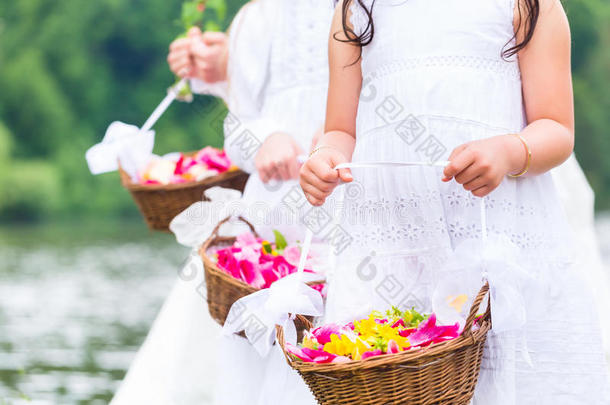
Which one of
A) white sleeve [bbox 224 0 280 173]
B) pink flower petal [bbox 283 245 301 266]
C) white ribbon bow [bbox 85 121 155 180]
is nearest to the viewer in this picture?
pink flower petal [bbox 283 245 301 266]

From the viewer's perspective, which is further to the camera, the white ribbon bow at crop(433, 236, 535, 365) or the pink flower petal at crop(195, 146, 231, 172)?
the pink flower petal at crop(195, 146, 231, 172)

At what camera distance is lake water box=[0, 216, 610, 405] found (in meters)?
5.38

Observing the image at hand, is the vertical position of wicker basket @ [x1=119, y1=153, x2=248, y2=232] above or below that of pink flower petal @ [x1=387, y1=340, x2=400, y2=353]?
above

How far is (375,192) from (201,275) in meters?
1.41

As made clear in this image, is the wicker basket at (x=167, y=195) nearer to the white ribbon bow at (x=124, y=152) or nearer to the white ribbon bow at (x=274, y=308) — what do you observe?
the white ribbon bow at (x=124, y=152)

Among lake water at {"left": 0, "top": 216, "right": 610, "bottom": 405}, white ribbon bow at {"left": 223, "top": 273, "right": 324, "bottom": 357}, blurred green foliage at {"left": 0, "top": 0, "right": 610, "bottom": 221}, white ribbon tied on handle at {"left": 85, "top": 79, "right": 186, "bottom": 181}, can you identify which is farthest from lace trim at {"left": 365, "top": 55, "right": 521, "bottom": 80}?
blurred green foliage at {"left": 0, "top": 0, "right": 610, "bottom": 221}

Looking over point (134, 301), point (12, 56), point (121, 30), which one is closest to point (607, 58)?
point (121, 30)

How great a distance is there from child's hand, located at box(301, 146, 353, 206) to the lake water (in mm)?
2550

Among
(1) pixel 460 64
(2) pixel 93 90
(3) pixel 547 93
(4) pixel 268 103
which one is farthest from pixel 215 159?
(2) pixel 93 90

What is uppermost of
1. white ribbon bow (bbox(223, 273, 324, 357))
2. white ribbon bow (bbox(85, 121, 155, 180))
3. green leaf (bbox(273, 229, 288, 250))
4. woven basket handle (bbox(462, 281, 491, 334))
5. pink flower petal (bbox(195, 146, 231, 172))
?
white ribbon bow (bbox(85, 121, 155, 180))

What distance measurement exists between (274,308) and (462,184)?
1.61 feet

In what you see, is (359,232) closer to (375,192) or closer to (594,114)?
(375,192)

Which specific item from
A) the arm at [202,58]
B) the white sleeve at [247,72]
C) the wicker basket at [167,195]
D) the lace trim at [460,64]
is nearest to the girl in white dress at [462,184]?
the lace trim at [460,64]

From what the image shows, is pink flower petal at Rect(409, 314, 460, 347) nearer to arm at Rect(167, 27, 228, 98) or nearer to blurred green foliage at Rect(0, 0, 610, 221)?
arm at Rect(167, 27, 228, 98)
